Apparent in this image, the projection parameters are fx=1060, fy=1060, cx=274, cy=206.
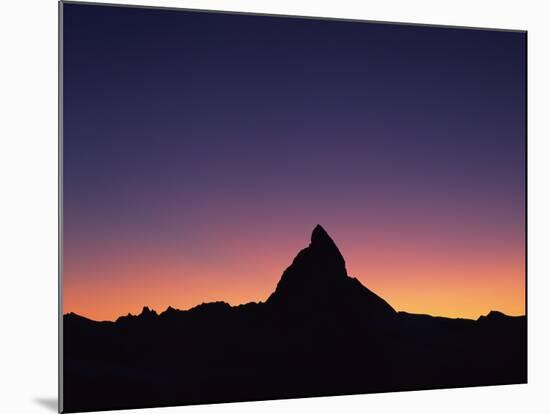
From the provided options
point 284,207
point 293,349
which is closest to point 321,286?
point 293,349

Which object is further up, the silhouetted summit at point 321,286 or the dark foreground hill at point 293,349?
the silhouetted summit at point 321,286

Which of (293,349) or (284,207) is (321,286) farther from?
(284,207)

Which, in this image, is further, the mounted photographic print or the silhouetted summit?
the silhouetted summit

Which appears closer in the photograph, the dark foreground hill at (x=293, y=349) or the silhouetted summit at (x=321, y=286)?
the dark foreground hill at (x=293, y=349)

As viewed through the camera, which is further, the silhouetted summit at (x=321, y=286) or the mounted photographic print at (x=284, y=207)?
the silhouetted summit at (x=321, y=286)

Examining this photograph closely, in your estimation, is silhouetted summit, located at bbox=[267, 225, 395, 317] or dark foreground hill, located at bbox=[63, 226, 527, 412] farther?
silhouetted summit, located at bbox=[267, 225, 395, 317]

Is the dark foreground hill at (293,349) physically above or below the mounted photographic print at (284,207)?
below

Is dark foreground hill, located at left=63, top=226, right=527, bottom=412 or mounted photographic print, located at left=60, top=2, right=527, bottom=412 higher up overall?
mounted photographic print, located at left=60, top=2, right=527, bottom=412
